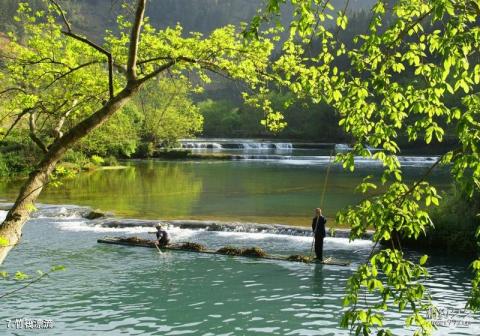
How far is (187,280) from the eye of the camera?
18484 millimetres

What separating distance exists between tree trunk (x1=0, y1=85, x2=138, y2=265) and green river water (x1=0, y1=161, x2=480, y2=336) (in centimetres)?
837

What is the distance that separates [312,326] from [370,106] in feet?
32.2

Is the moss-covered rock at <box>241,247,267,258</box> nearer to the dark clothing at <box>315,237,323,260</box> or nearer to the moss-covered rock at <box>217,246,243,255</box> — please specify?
the moss-covered rock at <box>217,246,243,255</box>

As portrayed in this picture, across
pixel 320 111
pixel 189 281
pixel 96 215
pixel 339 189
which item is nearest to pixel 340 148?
pixel 320 111

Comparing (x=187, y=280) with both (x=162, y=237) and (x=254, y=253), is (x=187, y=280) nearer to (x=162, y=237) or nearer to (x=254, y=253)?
(x=254, y=253)

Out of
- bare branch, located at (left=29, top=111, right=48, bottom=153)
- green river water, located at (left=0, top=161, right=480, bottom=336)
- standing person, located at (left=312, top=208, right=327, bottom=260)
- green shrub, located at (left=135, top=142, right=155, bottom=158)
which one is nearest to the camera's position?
bare branch, located at (left=29, top=111, right=48, bottom=153)

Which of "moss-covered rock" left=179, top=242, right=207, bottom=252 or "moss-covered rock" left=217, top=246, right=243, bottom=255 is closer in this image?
"moss-covered rock" left=217, top=246, right=243, bottom=255

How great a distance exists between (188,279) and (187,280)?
14cm

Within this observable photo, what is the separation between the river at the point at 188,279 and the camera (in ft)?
46.5

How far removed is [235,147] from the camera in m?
97.6

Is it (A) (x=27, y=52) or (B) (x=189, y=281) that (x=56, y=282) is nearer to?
(B) (x=189, y=281)

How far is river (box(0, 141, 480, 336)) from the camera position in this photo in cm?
1417

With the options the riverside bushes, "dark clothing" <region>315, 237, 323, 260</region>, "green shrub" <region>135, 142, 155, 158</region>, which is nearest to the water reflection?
the riverside bushes

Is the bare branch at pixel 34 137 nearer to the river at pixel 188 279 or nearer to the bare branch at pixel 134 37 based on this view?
the bare branch at pixel 134 37
